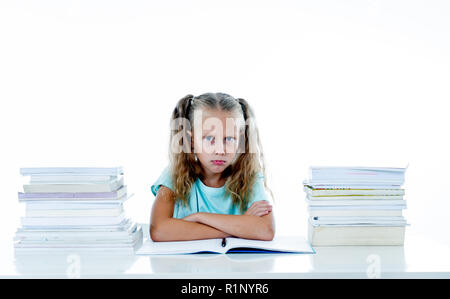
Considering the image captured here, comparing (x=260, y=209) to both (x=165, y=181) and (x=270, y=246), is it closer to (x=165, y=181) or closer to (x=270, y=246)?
(x=270, y=246)

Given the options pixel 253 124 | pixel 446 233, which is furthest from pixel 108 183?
pixel 446 233

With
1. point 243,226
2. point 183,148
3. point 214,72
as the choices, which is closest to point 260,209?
point 243,226

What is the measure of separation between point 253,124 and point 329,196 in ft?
1.65

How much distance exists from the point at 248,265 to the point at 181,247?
25 centimetres

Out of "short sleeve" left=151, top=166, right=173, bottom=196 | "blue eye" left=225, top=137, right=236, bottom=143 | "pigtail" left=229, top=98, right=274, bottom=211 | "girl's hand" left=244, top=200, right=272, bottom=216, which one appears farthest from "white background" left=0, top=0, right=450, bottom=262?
"girl's hand" left=244, top=200, right=272, bottom=216

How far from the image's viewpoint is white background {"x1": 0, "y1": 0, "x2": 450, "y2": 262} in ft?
7.94

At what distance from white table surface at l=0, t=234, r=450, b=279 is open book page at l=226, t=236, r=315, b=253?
0.03 meters

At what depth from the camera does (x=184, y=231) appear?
4.31 ft

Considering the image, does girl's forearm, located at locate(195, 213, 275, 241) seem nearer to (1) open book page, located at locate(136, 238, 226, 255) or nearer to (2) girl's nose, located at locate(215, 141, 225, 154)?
(1) open book page, located at locate(136, 238, 226, 255)

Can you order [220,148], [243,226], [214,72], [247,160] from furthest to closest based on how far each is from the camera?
[214,72] < [247,160] < [220,148] < [243,226]

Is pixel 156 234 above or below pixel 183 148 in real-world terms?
below

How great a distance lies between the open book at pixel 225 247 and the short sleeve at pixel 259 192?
0.24 m

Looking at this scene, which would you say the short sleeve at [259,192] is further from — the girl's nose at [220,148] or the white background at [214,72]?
the white background at [214,72]

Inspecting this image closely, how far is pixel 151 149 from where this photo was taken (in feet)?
8.03
